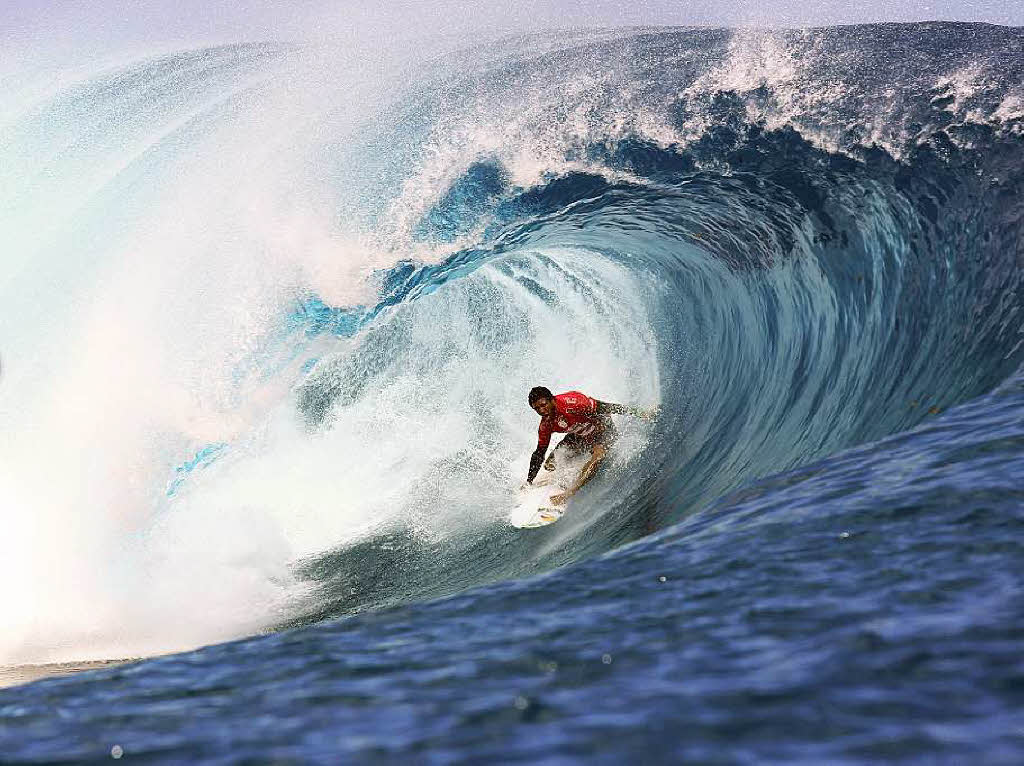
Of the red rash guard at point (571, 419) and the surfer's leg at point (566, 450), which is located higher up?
the red rash guard at point (571, 419)

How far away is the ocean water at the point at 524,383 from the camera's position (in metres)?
2.58

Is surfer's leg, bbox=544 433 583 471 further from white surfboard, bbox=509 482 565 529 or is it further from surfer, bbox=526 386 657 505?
white surfboard, bbox=509 482 565 529

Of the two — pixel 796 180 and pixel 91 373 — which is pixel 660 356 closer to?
pixel 796 180

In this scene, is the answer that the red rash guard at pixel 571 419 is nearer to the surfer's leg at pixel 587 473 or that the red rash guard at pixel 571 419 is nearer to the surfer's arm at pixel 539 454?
the surfer's arm at pixel 539 454

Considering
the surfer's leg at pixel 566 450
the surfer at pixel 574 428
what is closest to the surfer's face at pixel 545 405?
the surfer at pixel 574 428

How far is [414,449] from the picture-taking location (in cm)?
1130

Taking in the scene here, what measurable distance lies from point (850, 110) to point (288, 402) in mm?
7121

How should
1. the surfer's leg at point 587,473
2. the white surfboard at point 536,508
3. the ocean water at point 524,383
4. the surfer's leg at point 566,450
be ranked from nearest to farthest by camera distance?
the ocean water at point 524,383
the white surfboard at point 536,508
the surfer's leg at point 587,473
the surfer's leg at point 566,450

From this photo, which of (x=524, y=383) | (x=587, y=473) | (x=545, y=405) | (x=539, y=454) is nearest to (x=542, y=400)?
(x=545, y=405)

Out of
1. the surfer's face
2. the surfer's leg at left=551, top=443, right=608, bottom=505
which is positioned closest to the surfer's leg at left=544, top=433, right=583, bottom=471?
the surfer's leg at left=551, top=443, right=608, bottom=505

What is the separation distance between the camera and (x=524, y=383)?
39.3 feet

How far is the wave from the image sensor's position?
754cm

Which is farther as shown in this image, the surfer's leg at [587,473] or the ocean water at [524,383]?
the surfer's leg at [587,473]

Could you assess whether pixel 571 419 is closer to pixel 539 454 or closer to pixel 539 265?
pixel 539 454
